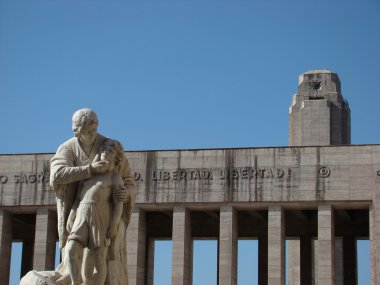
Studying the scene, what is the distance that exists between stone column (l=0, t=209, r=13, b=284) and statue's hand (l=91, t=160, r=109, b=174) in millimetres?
32437

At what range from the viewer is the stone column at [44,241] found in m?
46.3

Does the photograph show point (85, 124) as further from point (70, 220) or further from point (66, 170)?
point (70, 220)

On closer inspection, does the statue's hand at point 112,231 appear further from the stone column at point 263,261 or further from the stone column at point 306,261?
the stone column at point 306,261

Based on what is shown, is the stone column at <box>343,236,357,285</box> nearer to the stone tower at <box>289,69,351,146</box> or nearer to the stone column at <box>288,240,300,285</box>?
the stone column at <box>288,240,300,285</box>

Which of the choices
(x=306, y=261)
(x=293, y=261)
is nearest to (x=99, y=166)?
(x=306, y=261)

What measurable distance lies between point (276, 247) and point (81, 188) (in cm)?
2882

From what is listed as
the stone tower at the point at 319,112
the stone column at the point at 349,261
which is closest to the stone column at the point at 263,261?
the stone column at the point at 349,261

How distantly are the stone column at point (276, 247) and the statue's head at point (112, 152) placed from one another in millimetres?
28124

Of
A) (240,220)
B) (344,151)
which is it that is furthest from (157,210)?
(344,151)

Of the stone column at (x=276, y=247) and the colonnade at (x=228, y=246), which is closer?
the colonnade at (x=228, y=246)

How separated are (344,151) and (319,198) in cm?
256

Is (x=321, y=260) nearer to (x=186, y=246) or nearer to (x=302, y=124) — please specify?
(x=186, y=246)

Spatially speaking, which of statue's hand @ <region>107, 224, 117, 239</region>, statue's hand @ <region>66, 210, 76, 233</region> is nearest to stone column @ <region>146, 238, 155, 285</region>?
statue's hand @ <region>66, 210, 76, 233</region>

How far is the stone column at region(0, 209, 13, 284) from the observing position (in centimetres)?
4762
